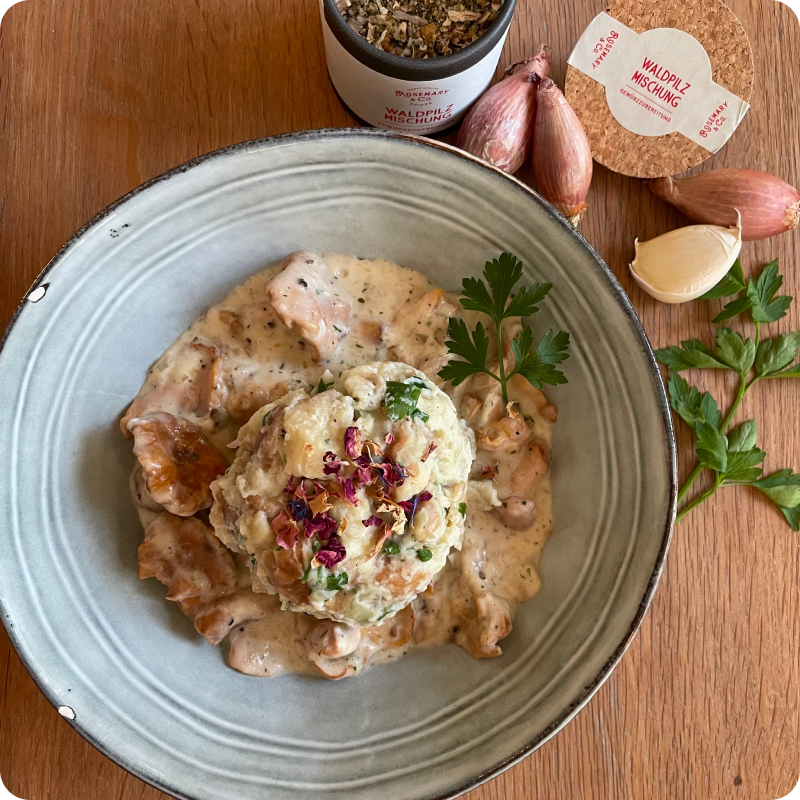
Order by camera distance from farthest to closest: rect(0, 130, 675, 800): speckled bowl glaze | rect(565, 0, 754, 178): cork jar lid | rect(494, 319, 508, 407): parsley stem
Result: 1. rect(565, 0, 754, 178): cork jar lid
2. rect(494, 319, 508, 407): parsley stem
3. rect(0, 130, 675, 800): speckled bowl glaze

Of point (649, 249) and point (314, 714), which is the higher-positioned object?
point (649, 249)

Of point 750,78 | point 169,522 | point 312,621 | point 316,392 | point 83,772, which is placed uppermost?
point 750,78

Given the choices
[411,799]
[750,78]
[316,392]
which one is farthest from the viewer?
[750,78]

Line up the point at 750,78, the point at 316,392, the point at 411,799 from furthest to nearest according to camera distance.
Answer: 1. the point at 750,78
2. the point at 316,392
3. the point at 411,799

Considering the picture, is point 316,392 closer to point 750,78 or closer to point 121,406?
point 121,406

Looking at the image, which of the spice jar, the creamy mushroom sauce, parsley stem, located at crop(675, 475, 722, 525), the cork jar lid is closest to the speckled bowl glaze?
the creamy mushroom sauce

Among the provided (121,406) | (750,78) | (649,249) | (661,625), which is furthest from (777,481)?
(121,406)

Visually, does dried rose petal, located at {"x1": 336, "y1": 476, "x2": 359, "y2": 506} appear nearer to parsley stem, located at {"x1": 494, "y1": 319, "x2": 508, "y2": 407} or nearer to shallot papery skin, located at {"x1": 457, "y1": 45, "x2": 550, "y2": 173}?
parsley stem, located at {"x1": 494, "y1": 319, "x2": 508, "y2": 407}
